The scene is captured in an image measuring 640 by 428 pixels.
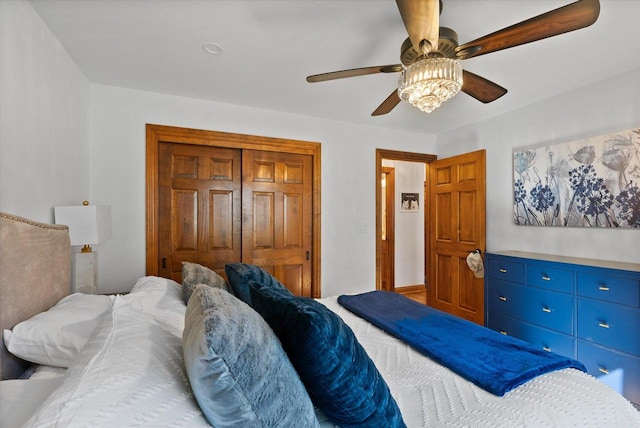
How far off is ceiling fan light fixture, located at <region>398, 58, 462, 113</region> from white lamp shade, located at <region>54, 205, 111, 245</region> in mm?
1953

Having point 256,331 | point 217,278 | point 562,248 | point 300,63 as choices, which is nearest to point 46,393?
point 256,331

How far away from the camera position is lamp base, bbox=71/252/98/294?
186 centimetres

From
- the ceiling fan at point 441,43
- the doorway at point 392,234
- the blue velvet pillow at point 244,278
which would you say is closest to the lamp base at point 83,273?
the blue velvet pillow at point 244,278

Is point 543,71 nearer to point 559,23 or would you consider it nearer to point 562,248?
point 559,23

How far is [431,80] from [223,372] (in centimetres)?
145

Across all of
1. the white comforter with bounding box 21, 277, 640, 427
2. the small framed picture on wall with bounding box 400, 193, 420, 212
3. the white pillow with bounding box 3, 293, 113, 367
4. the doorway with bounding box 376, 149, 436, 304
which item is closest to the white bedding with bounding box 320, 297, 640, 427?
the white comforter with bounding box 21, 277, 640, 427

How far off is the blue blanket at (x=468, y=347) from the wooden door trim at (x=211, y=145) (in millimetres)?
1482

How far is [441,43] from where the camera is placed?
4.67 feet

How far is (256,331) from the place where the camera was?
73cm

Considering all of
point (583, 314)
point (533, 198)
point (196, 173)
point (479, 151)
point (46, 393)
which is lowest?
point (583, 314)

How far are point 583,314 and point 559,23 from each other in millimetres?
2101

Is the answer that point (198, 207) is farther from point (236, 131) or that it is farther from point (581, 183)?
point (581, 183)

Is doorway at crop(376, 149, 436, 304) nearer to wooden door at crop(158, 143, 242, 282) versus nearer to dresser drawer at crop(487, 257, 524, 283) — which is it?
dresser drawer at crop(487, 257, 524, 283)

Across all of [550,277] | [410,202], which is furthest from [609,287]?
[410,202]
